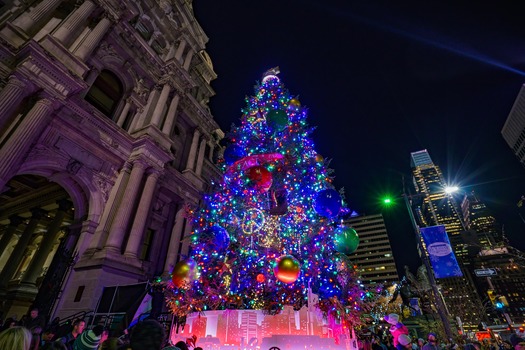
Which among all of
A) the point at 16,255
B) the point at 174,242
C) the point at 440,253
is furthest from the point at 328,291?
the point at 16,255

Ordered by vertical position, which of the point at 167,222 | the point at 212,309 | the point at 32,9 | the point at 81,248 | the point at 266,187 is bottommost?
the point at 212,309

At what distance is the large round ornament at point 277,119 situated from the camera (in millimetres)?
9117

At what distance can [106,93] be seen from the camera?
49.9 ft

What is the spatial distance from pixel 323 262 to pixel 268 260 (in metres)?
1.64

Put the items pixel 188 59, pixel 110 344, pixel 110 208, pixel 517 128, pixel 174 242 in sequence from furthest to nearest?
pixel 517 128 → pixel 188 59 → pixel 174 242 → pixel 110 208 → pixel 110 344

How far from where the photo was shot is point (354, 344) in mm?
7473

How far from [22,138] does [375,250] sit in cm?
10608

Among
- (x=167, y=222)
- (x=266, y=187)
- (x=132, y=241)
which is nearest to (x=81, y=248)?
(x=132, y=241)

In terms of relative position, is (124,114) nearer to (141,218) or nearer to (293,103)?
(141,218)

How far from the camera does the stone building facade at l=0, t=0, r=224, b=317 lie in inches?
404

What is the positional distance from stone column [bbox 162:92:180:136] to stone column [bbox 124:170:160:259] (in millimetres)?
3627

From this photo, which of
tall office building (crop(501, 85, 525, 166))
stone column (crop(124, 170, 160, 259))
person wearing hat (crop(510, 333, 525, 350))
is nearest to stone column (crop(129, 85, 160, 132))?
stone column (crop(124, 170, 160, 259))

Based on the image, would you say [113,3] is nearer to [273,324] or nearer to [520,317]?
[273,324]

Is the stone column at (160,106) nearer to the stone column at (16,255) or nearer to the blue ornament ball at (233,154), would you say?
the blue ornament ball at (233,154)
